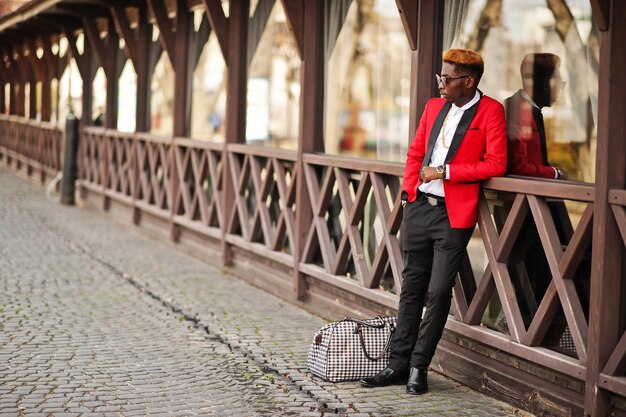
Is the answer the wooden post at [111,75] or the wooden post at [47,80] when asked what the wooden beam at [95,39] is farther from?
the wooden post at [47,80]

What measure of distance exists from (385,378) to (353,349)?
244mm

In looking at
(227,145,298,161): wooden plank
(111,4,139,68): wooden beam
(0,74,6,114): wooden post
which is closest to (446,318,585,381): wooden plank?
(227,145,298,161): wooden plank

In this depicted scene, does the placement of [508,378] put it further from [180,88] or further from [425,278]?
[180,88]

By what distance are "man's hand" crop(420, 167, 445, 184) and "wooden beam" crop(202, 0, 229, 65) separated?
5106mm

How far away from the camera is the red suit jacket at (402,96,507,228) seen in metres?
5.89

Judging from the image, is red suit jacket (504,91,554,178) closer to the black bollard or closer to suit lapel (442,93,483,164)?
suit lapel (442,93,483,164)

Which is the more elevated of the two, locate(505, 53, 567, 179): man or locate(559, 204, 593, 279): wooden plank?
locate(505, 53, 567, 179): man

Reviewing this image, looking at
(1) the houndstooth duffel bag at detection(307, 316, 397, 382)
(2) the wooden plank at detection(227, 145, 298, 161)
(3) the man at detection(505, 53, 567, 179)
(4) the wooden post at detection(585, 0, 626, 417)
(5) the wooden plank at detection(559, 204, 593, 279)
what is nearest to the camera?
(4) the wooden post at detection(585, 0, 626, 417)

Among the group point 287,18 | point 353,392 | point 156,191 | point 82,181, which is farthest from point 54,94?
point 353,392

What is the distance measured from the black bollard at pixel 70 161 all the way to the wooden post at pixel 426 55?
11399 mm

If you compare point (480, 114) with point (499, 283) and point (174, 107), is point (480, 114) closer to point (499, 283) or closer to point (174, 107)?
point (499, 283)

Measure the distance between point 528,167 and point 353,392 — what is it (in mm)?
1563

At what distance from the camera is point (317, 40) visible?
8.93 metres

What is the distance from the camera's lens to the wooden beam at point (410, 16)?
7082 millimetres
